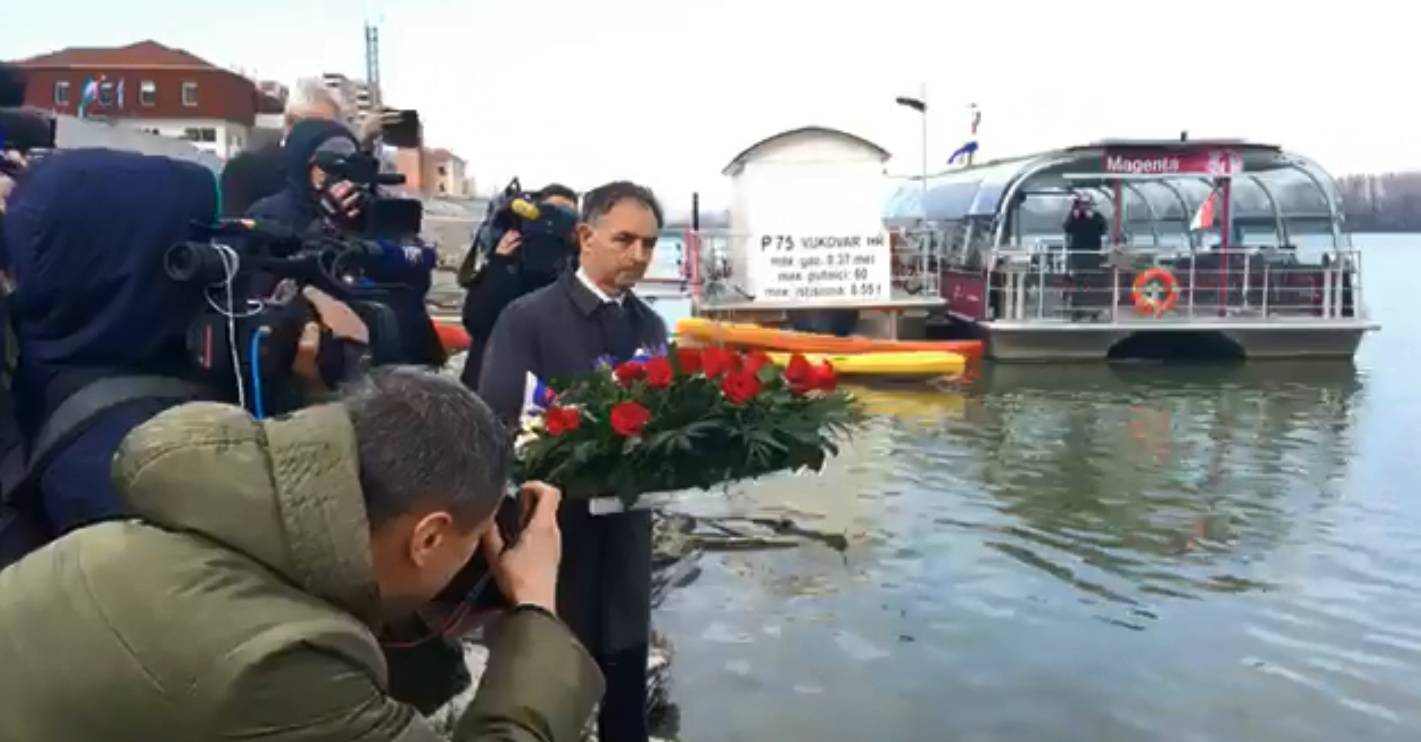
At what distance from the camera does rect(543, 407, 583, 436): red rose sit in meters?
3.20

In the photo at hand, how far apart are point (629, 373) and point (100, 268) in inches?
54.8

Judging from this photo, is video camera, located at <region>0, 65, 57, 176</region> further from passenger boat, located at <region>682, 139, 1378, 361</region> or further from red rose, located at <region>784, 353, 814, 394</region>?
passenger boat, located at <region>682, 139, 1378, 361</region>

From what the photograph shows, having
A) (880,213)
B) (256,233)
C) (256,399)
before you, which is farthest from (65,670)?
(880,213)

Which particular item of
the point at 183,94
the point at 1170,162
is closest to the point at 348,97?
the point at 1170,162

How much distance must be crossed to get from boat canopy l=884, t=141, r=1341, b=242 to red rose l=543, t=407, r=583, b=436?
17.1m

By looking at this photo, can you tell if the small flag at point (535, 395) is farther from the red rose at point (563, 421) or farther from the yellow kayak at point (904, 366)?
the yellow kayak at point (904, 366)

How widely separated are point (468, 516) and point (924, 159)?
25.2 m

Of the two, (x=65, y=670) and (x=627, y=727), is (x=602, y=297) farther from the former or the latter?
(x=65, y=670)

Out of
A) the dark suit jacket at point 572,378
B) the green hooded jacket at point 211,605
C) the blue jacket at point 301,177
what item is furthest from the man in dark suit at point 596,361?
the green hooded jacket at point 211,605

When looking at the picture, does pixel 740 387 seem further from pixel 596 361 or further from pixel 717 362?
pixel 596 361

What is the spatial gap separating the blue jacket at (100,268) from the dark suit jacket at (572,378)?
1.35 metres

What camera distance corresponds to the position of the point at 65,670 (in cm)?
137

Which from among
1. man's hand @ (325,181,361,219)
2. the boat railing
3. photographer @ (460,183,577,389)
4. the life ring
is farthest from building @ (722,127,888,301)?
man's hand @ (325,181,361,219)

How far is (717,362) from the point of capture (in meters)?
3.37
